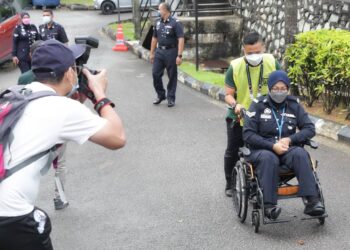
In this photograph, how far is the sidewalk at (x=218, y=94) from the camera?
7.38 meters

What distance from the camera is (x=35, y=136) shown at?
2.56 metres

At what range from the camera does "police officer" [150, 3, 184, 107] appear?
32.3ft

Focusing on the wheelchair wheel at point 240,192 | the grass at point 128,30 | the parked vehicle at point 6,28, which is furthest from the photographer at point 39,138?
the grass at point 128,30

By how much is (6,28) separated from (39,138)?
41.8 feet

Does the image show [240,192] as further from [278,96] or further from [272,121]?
[278,96]

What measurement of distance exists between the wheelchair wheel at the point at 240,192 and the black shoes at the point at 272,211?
303 mm

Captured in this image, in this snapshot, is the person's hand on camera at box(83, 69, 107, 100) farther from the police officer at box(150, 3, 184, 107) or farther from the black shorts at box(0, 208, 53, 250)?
the police officer at box(150, 3, 184, 107)

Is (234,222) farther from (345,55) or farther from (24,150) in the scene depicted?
(345,55)

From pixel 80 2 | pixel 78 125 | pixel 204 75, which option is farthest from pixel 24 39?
pixel 80 2

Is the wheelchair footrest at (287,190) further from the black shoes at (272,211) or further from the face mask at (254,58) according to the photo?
the face mask at (254,58)

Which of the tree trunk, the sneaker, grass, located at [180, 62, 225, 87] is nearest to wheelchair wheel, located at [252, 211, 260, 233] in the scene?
the sneaker

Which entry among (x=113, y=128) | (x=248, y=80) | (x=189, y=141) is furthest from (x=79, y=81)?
(x=189, y=141)

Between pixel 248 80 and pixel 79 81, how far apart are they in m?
2.71

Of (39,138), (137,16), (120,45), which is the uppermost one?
(39,138)
